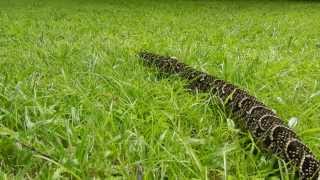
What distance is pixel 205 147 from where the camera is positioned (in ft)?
14.8

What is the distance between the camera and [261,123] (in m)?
4.75

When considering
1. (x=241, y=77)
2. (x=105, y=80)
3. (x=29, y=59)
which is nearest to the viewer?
(x=105, y=80)

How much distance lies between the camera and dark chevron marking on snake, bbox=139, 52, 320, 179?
13.1ft

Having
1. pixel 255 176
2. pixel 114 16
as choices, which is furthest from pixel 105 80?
pixel 114 16

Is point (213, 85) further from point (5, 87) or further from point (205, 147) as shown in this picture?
point (5, 87)

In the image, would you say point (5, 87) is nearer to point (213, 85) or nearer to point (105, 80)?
point (105, 80)

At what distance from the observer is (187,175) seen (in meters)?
3.96

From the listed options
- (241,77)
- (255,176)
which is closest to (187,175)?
(255,176)

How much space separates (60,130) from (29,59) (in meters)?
3.45

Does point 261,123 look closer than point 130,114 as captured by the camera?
Yes

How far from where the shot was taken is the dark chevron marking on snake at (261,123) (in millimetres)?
3987

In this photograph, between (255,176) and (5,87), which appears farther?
(5,87)

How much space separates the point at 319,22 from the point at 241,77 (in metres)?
10.6

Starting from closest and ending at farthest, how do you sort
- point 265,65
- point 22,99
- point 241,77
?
point 22,99
point 241,77
point 265,65
